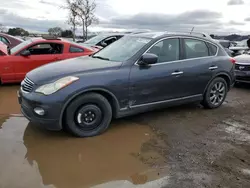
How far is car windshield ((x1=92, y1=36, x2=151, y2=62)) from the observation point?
5.37 metres

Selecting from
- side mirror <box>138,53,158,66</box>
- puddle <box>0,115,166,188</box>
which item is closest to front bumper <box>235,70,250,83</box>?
side mirror <box>138,53,158,66</box>

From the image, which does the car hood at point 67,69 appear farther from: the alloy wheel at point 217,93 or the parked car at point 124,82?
the alloy wheel at point 217,93

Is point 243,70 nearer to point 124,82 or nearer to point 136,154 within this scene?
point 124,82

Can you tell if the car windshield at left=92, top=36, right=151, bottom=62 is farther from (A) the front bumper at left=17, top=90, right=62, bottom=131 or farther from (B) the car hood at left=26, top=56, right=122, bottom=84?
(A) the front bumper at left=17, top=90, right=62, bottom=131

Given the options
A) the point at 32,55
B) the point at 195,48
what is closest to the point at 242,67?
the point at 195,48

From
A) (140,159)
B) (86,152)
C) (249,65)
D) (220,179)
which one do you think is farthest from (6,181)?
(249,65)

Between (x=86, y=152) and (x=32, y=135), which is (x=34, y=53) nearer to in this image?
(x=32, y=135)

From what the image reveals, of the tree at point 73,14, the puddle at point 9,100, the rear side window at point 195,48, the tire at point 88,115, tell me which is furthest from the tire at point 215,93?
the tree at point 73,14

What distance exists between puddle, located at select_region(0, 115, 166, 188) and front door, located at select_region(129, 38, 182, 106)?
24.9 inches

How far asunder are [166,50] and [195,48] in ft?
2.65

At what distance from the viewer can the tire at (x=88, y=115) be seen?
15.0 ft

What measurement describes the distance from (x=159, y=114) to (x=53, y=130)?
232 cm

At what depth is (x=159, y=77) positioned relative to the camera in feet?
17.6

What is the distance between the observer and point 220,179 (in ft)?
11.9
